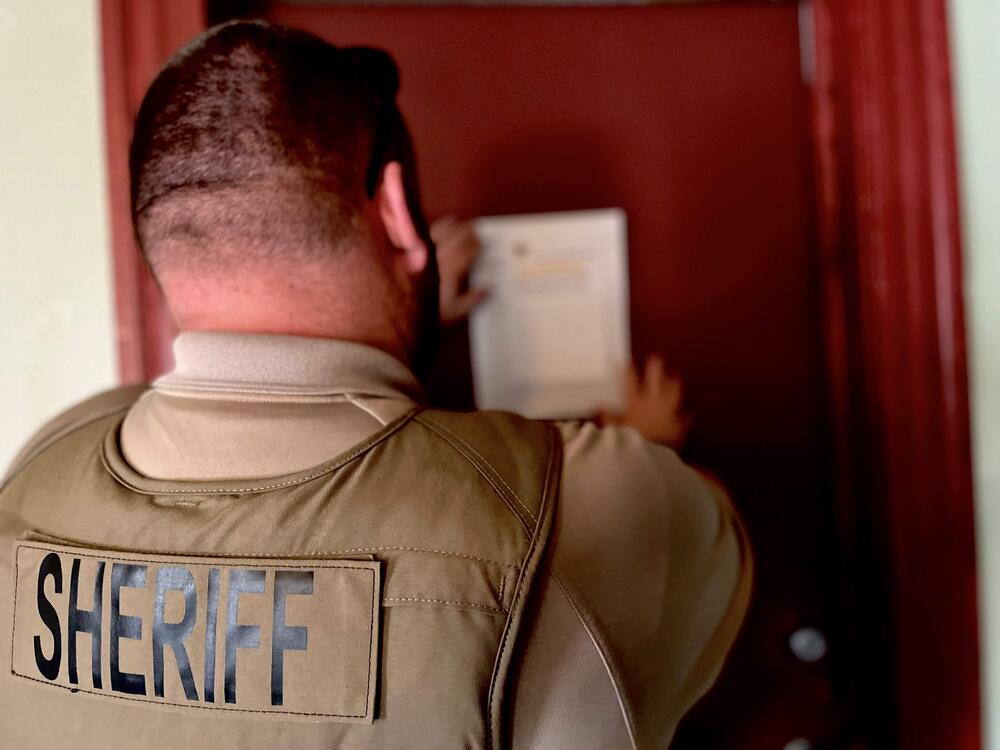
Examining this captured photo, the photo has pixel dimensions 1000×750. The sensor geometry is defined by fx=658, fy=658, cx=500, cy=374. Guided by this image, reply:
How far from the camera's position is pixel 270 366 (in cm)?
50

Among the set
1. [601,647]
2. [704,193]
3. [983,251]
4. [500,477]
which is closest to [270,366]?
[500,477]

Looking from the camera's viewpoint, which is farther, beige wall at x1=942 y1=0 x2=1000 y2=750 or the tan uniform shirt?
beige wall at x1=942 y1=0 x2=1000 y2=750

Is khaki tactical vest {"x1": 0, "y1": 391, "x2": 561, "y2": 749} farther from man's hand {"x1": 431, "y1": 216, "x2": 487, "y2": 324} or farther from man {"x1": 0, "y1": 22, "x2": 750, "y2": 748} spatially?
man's hand {"x1": 431, "y1": 216, "x2": 487, "y2": 324}

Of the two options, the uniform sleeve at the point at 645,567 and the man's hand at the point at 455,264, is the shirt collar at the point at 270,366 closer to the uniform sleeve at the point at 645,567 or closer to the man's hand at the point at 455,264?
the uniform sleeve at the point at 645,567

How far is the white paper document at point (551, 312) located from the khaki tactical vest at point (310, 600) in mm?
445

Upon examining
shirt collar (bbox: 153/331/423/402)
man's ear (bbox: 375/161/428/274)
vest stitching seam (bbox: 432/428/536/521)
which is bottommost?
vest stitching seam (bbox: 432/428/536/521)

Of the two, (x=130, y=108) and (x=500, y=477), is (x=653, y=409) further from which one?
(x=130, y=108)

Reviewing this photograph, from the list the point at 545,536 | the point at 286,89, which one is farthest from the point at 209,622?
the point at 286,89

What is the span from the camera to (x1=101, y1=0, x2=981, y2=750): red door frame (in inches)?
30.9

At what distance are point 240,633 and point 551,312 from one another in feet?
1.97

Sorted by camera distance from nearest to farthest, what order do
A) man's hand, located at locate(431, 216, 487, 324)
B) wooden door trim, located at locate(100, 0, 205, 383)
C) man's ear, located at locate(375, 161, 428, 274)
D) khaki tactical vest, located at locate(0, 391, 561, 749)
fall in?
1. khaki tactical vest, located at locate(0, 391, 561, 749)
2. man's ear, located at locate(375, 161, 428, 274)
3. wooden door trim, located at locate(100, 0, 205, 383)
4. man's hand, located at locate(431, 216, 487, 324)

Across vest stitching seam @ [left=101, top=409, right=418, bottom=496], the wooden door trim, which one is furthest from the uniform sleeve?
the wooden door trim

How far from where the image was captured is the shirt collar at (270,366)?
50 centimetres

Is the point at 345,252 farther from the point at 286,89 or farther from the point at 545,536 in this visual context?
the point at 545,536
